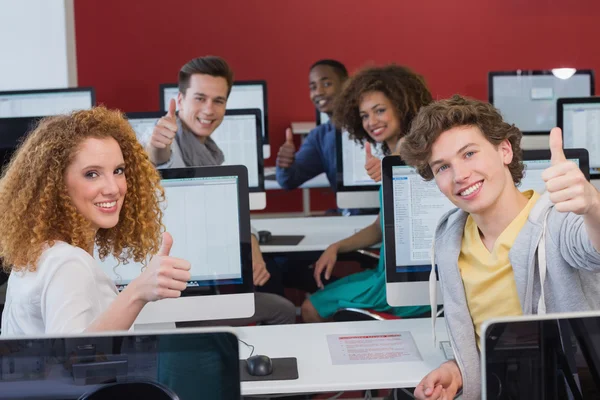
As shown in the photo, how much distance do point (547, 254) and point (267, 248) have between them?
1.94 m

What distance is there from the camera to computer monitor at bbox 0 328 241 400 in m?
1.17

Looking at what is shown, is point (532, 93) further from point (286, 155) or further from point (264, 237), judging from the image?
point (264, 237)

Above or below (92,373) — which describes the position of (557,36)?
above

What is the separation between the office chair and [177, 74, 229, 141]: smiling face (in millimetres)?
2699

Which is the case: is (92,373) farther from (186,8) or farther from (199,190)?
(186,8)

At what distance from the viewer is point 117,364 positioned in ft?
3.88

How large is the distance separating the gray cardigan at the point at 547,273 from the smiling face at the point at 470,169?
116 mm

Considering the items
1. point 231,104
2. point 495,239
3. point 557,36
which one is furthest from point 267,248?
point 557,36

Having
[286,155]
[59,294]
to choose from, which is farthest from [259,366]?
[286,155]

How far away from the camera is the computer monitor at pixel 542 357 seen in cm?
120

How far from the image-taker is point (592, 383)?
1.22 meters

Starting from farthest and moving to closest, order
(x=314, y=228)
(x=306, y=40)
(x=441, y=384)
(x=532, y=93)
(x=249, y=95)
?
(x=306, y=40), (x=532, y=93), (x=249, y=95), (x=314, y=228), (x=441, y=384)

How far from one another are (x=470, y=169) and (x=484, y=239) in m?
0.21

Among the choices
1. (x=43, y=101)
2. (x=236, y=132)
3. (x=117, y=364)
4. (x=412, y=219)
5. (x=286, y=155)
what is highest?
(x=43, y=101)
